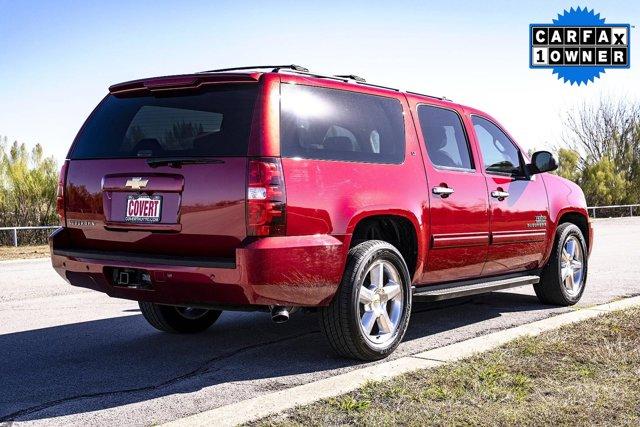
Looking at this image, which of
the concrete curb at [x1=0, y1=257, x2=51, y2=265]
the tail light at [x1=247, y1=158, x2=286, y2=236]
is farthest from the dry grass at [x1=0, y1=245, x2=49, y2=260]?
the tail light at [x1=247, y1=158, x2=286, y2=236]

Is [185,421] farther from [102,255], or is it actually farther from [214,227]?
[102,255]

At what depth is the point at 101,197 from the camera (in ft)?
17.6

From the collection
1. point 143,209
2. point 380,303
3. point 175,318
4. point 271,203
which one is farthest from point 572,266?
point 143,209

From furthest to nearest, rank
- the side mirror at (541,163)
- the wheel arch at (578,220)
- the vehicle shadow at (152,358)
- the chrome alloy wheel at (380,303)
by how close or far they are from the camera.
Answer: the wheel arch at (578,220) → the side mirror at (541,163) → the chrome alloy wheel at (380,303) → the vehicle shadow at (152,358)

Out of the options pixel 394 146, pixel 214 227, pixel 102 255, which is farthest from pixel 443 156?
pixel 102 255

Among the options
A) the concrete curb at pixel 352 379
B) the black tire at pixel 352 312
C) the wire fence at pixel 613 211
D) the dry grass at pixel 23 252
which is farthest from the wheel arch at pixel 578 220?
the wire fence at pixel 613 211

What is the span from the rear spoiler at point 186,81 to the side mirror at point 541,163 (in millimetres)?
3443

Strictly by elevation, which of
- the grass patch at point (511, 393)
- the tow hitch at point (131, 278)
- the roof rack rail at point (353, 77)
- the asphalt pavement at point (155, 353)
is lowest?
the asphalt pavement at point (155, 353)

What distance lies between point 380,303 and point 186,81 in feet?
6.70

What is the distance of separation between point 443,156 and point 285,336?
197 centimetres

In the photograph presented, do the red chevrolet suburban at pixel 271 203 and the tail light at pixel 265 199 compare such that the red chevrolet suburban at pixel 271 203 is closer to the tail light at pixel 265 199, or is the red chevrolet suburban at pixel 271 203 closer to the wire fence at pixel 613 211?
the tail light at pixel 265 199

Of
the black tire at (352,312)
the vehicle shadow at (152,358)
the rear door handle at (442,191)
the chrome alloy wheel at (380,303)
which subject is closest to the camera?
the vehicle shadow at (152,358)

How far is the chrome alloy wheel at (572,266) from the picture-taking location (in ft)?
26.2

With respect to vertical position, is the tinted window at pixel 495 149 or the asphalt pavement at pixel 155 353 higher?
the tinted window at pixel 495 149
